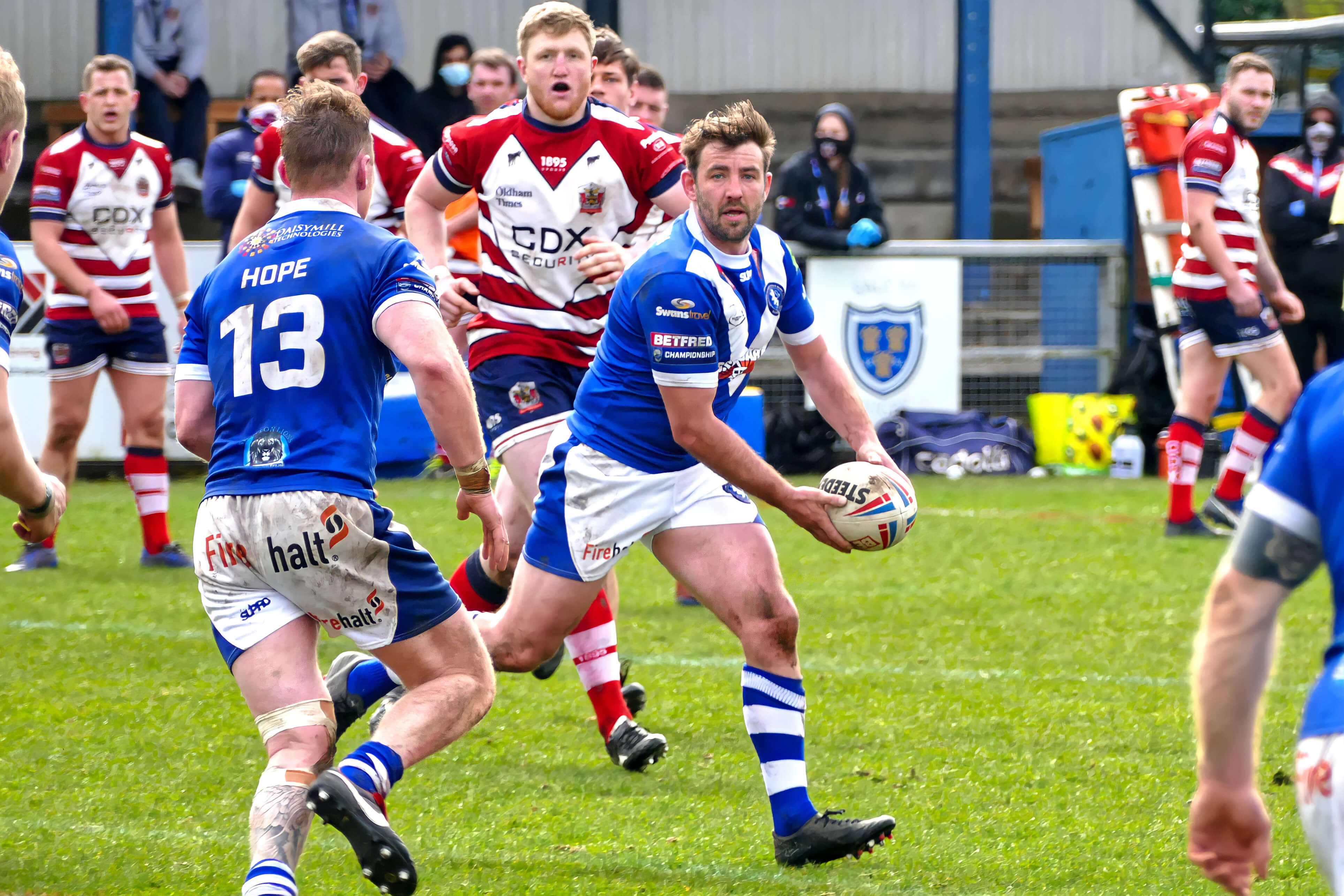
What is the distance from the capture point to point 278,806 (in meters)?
3.29

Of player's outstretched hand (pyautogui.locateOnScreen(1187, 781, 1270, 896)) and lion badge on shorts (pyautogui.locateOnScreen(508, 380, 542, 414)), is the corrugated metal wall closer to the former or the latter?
lion badge on shorts (pyautogui.locateOnScreen(508, 380, 542, 414))

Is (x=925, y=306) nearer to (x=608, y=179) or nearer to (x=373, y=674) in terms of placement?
(x=608, y=179)

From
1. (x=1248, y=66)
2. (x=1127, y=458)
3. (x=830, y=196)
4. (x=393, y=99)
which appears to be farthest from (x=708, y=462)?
(x=393, y=99)

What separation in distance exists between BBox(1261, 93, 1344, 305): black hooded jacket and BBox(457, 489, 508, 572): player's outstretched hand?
1162 cm

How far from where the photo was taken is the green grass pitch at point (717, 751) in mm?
4066

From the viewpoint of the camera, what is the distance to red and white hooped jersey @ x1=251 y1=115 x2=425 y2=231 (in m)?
7.68

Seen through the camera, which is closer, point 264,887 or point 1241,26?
point 264,887

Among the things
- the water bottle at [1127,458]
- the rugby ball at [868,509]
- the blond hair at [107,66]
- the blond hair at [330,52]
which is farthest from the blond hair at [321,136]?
the water bottle at [1127,458]

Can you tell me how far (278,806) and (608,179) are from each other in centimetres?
299

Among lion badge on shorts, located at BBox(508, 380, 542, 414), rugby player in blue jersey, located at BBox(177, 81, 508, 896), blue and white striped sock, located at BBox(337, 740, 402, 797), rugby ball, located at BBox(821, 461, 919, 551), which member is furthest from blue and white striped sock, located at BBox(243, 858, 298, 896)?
lion badge on shorts, located at BBox(508, 380, 542, 414)

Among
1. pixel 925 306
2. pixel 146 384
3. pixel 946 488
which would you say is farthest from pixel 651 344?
pixel 925 306

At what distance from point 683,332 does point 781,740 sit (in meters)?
1.11

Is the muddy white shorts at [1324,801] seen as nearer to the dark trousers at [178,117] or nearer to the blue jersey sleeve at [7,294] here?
the blue jersey sleeve at [7,294]

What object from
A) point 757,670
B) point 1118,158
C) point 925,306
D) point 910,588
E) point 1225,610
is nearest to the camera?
point 1225,610
